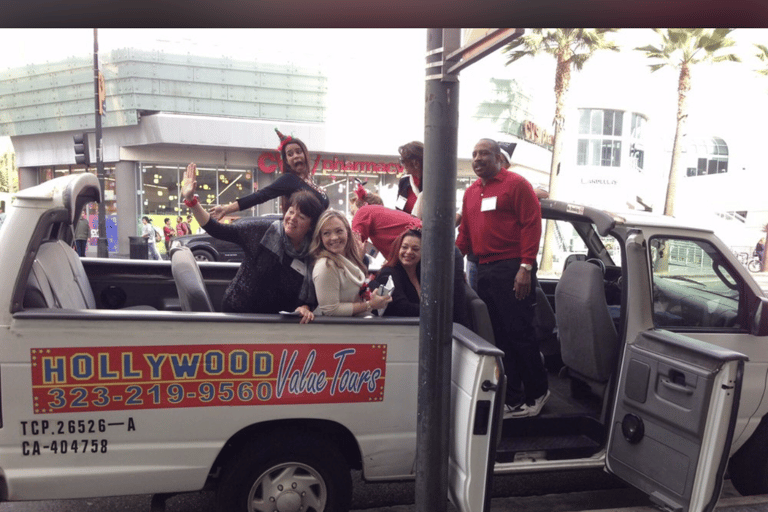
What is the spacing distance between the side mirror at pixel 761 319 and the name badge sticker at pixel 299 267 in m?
2.85

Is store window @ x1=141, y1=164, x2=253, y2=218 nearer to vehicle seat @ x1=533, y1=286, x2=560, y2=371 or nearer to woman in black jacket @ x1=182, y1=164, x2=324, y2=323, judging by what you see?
vehicle seat @ x1=533, y1=286, x2=560, y2=371

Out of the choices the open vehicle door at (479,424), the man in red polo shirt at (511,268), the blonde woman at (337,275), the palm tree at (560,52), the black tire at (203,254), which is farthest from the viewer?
the palm tree at (560,52)

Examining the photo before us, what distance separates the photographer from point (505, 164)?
14.9ft

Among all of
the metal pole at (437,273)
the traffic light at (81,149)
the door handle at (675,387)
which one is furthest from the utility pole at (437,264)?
the traffic light at (81,149)

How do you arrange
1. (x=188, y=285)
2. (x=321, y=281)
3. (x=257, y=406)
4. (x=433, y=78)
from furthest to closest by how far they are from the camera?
(x=188, y=285)
(x=321, y=281)
(x=257, y=406)
(x=433, y=78)

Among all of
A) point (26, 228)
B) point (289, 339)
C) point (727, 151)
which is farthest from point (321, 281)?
point (727, 151)

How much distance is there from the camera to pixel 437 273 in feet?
9.48

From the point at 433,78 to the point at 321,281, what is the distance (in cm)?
123

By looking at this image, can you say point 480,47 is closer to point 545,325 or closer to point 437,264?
point 437,264

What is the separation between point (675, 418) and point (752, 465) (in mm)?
1278

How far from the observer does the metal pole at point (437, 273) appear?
111 inches

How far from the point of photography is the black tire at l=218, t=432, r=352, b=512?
3.08 m

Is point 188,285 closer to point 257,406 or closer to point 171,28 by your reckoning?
point 257,406

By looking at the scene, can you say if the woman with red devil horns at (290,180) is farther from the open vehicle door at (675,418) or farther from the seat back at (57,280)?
the open vehicle door at (675,418)
